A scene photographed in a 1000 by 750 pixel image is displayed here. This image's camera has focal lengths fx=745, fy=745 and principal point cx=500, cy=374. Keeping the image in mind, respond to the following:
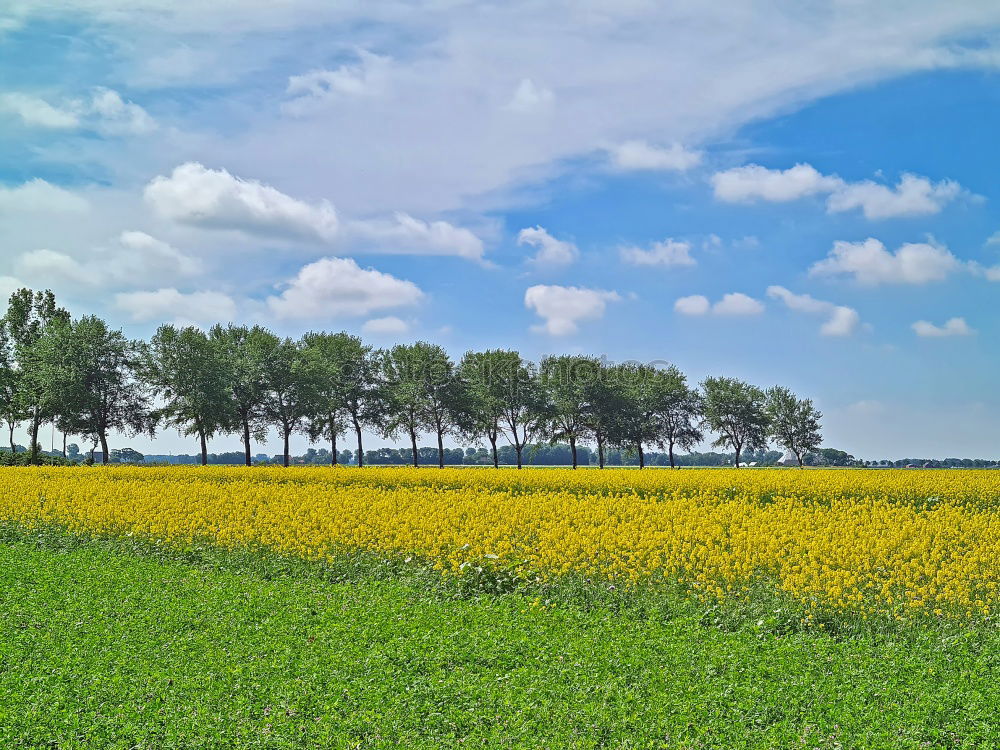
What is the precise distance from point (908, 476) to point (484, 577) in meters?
20.0

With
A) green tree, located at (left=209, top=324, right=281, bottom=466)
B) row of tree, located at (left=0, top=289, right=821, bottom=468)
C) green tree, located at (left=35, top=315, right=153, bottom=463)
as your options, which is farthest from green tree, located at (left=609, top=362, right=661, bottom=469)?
green tree, located at (left=35, top=315, right=153, bottom=463)

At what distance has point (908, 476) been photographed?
26172 mm

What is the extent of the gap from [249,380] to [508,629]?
5375 cm

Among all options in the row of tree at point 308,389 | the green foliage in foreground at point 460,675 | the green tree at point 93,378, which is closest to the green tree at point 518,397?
the row of tree at point 308,389

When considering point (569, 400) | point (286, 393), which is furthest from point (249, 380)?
point (569, 400)

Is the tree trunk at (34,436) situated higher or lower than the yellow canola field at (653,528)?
higher

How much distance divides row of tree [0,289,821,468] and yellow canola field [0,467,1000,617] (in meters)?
35.1

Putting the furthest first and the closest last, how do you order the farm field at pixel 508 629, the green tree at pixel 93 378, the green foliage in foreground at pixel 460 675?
the green tree at pixel 93 378
the farm field at pixel 508 629
the green foliage in foreground at pixel 460 675

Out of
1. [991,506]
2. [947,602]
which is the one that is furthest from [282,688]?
[991,506]

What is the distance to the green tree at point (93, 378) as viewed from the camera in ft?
187

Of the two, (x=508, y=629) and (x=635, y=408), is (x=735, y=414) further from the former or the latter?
(x=508, y=629)

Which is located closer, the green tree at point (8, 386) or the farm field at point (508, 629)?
the farm field at point (508, 629)

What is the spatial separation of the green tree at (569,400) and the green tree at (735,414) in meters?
16.5

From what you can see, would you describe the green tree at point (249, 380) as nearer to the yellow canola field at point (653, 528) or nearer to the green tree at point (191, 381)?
the green tree at point (191, 381)
